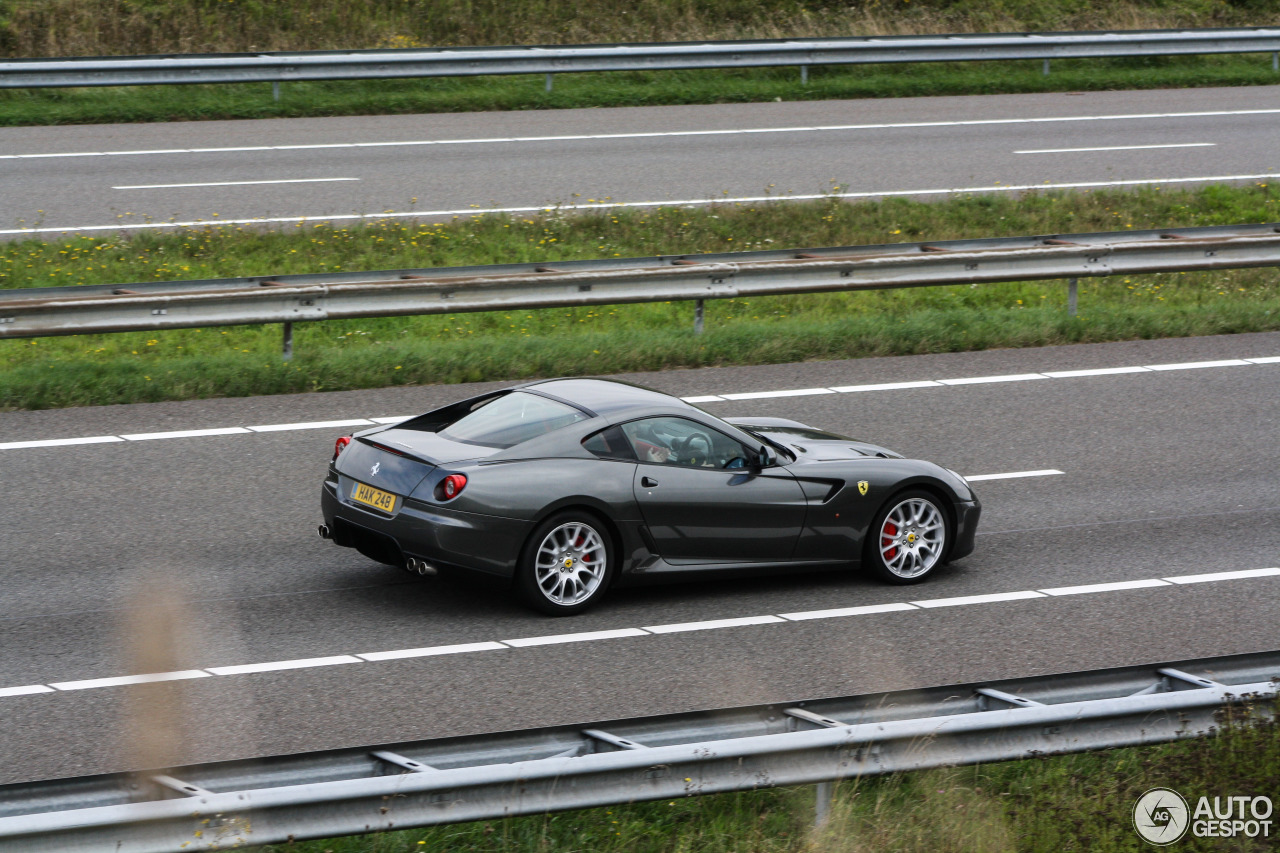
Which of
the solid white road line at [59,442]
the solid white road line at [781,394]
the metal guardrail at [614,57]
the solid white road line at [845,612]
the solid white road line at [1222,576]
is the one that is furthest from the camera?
the metal guardrail at [614,57]

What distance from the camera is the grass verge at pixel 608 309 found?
13094 mm

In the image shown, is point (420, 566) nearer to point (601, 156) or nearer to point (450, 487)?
point (450, 487)

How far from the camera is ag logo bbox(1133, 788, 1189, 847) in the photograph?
18.9 ft

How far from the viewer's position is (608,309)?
16.2m

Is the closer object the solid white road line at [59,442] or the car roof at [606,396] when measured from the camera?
the car roof at [606,396]

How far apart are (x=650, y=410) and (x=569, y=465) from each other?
2.32 ft

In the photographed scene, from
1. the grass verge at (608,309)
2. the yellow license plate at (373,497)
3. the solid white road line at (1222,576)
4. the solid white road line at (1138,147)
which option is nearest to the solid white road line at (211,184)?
the grass verge at (608,309)

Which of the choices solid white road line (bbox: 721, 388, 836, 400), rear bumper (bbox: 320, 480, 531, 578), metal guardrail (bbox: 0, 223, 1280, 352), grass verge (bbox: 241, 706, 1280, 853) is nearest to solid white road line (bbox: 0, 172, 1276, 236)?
metal guardrail (bbox: 0, 223, 1280, 352)

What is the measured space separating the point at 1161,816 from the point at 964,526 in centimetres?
352

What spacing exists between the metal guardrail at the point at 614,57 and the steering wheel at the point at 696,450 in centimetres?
1566

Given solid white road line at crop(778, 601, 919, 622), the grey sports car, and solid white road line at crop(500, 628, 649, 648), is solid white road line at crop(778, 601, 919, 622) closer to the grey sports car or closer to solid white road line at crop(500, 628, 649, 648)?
the grey sports car

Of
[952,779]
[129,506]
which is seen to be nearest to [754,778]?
[952,779]

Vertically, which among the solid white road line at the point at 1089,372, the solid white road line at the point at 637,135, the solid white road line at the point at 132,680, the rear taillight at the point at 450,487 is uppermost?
the solid white road line at the point at 637,135

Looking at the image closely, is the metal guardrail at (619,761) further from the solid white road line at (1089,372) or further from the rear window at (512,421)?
the solid white road line at (1089,372)
